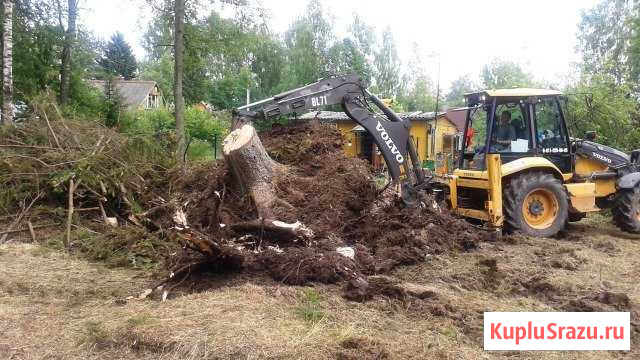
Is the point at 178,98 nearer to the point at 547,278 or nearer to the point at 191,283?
the point at 191,283

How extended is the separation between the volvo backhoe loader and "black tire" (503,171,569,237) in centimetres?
1

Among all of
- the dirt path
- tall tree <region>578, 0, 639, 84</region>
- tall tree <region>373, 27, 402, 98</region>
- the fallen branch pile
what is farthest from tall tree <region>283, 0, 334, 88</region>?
the dirt path

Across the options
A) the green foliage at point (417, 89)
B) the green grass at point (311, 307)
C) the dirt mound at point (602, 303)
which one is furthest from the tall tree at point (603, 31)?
the green grass at point (311, 307)

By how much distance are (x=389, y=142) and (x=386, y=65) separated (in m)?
40.0

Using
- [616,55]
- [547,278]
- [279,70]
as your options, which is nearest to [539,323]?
[547,278]

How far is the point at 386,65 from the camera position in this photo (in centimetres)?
4569

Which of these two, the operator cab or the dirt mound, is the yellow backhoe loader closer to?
the operator cab

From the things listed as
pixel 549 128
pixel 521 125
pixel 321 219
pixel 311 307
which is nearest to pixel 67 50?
pixel 321 219

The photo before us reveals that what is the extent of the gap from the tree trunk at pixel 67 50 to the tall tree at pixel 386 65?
3250 cm

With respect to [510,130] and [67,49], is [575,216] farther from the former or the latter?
[67,49]

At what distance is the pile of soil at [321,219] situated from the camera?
5477 millimetres

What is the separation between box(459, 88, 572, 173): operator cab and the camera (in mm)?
7758

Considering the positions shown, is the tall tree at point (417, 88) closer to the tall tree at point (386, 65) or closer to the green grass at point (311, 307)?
the tall tree at point (386, 65)

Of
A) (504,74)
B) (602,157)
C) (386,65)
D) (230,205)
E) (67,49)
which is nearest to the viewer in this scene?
(230,205)
